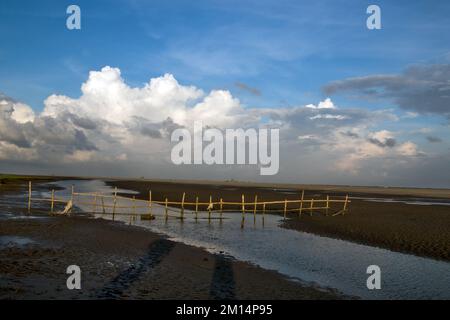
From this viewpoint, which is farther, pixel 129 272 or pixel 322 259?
pixel 322 259

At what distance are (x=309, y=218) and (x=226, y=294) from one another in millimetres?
18789

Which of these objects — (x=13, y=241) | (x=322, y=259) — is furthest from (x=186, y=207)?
(x=322, y=259)

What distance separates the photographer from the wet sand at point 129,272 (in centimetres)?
959

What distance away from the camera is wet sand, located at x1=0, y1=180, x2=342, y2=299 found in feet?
31.4

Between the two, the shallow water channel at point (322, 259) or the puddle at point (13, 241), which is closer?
the shallow water channel at point (322, 259)

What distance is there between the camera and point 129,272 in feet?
37.7

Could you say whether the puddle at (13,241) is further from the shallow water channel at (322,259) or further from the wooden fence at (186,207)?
the wooden fence at (186,207)

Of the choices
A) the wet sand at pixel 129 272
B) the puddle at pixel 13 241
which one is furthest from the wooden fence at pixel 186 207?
the puddle at pixel 13 241

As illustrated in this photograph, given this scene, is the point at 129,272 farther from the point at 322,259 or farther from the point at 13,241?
the point at 322,259

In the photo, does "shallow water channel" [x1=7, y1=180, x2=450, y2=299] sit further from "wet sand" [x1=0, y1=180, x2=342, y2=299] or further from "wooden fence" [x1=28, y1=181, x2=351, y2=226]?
"wooden fence" [x1=28, y1=181, x2=351, y2=226]

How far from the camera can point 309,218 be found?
2755 centimetres
